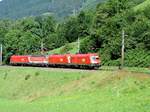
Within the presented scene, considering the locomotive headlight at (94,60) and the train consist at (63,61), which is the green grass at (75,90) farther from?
the locomotive headlight at (94,60)

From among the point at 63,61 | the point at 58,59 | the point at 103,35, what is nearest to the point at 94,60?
the point at 63,61

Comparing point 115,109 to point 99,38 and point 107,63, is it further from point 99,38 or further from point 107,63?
point 99,38

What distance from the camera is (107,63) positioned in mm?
91500

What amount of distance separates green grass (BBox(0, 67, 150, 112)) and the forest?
2435cm

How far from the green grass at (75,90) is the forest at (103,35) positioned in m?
24.3

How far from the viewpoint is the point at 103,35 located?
338 feet

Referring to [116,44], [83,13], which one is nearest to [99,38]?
[116,44]

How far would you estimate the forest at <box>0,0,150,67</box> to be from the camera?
294 ft

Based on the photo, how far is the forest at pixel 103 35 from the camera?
8950 centimetres

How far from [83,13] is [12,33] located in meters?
24.5

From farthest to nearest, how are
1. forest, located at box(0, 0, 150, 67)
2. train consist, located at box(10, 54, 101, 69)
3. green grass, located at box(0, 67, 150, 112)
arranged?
forest, located at box(0, 0, 150, 67), train consist, located at box(10, 54, 101, 69), green grass, located at box(0, 67, 150, 112)

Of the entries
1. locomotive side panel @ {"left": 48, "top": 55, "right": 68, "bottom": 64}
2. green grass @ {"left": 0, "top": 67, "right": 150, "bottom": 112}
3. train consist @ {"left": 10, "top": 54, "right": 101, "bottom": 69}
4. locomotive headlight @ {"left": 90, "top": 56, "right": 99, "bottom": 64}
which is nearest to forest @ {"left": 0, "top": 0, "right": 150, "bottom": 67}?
locomotive headlight @ {"left": 90, "top": 56, "right": 99, "bottom": 64}

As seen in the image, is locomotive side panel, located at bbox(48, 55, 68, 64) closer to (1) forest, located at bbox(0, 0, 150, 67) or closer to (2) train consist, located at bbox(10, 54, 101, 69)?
(2) train consist, located at bbox(10, 54, 101, 69)

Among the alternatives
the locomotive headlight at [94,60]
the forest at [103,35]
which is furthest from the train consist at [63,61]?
the forest at [103,35]
